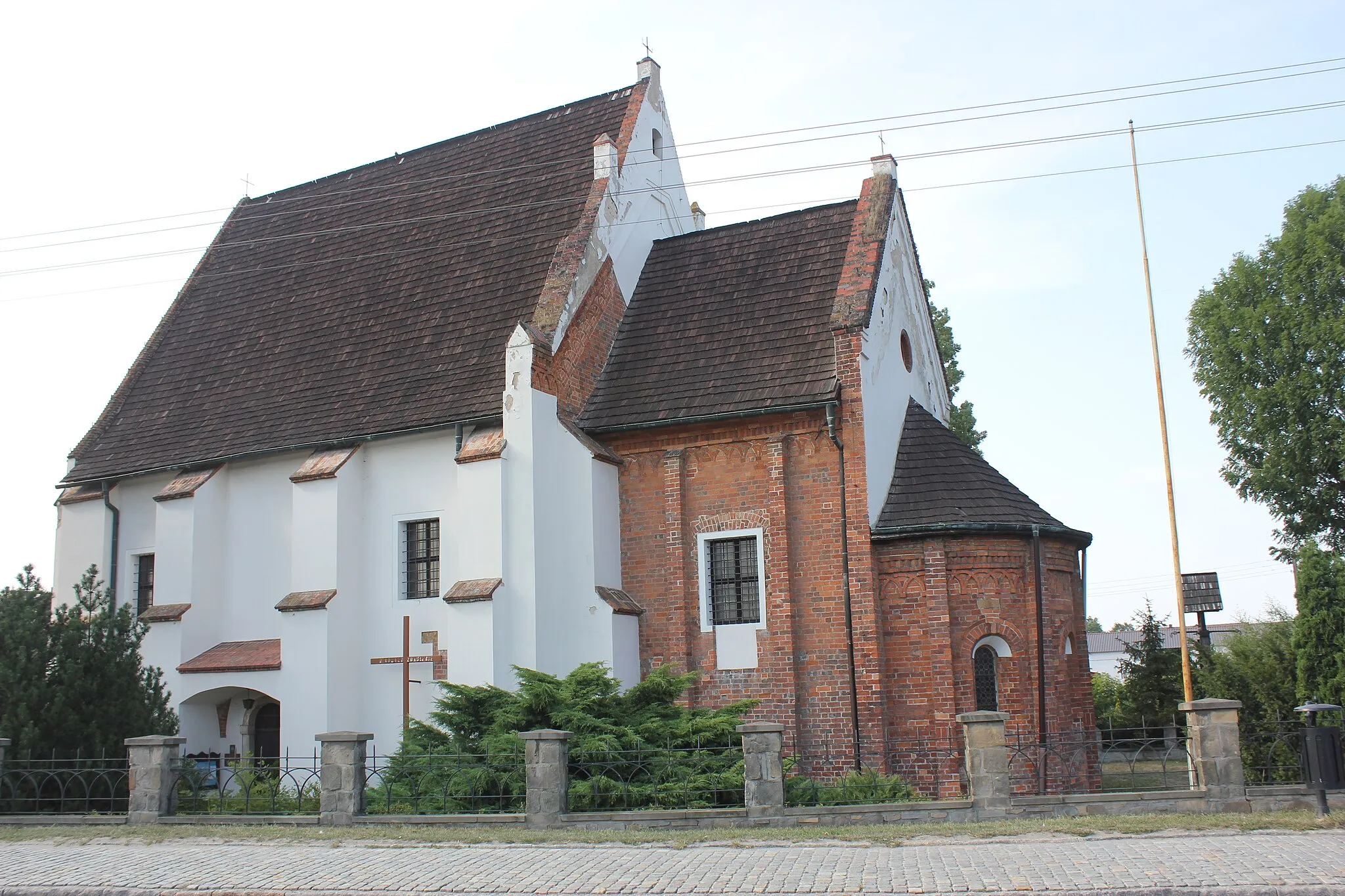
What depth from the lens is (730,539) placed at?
1905 cm

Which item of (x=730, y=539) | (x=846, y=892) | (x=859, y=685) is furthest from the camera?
(x=730, y=539)

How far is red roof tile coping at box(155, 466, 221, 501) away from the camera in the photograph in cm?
2138

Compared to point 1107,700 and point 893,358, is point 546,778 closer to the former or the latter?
point 893,358

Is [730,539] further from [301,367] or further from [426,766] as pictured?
[301,367]

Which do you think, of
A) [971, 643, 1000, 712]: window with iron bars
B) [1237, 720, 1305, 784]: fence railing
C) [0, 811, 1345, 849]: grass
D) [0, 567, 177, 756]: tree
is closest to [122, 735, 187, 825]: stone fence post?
[0, 811, 1345, 849]: grass

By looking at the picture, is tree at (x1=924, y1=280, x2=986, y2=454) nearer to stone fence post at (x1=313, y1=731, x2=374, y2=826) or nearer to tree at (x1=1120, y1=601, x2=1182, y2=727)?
tree at (x1=1120, y1=601, x2=1182, y2=727)

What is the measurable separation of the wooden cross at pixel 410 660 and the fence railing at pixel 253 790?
1713 millimetres

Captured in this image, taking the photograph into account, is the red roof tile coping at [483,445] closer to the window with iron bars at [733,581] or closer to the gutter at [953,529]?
the window with iron bars at [733,581]

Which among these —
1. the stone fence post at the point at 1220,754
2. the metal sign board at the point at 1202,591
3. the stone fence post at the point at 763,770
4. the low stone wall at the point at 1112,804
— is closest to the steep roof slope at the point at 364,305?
the stone fence post at the point at 763,770

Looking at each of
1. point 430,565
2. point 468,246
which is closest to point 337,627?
point 430,565

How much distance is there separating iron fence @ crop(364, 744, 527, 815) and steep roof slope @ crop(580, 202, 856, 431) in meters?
6.89

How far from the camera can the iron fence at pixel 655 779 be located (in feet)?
44.2

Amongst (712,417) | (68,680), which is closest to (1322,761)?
(712,417)

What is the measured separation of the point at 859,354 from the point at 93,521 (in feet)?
51.5
